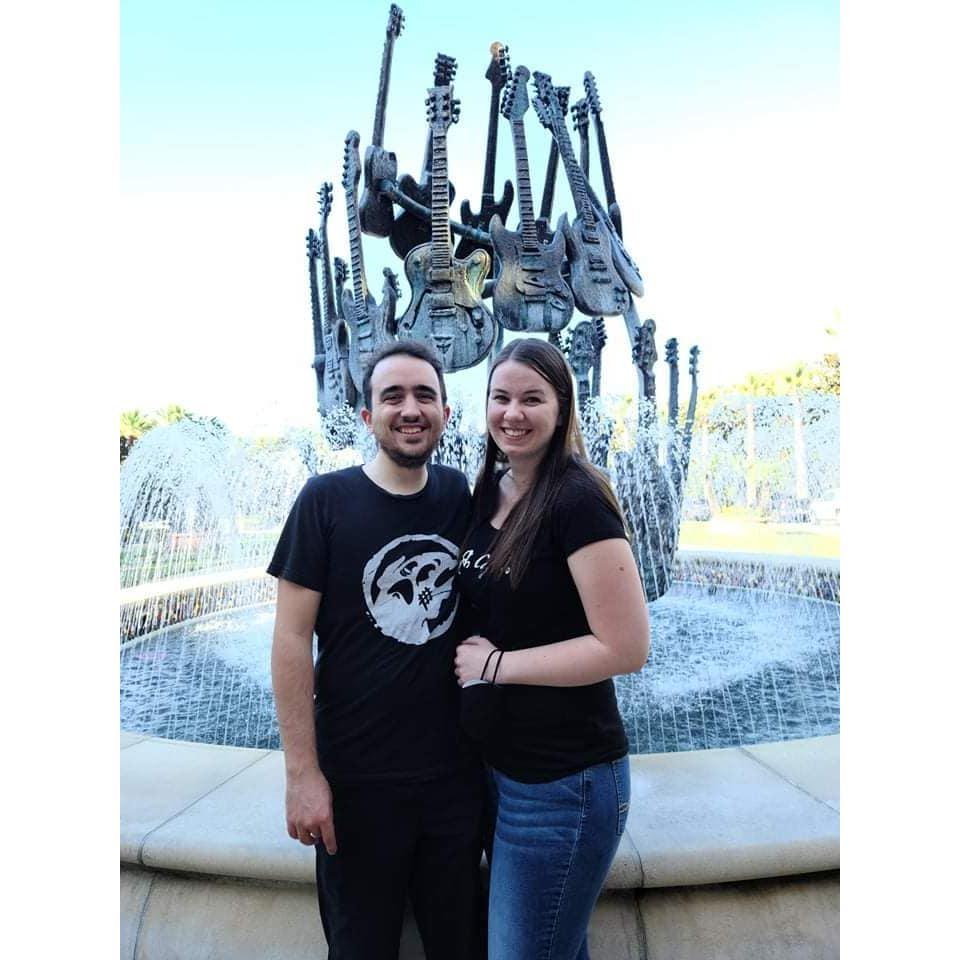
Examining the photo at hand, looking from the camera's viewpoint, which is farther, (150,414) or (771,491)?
(150,414)

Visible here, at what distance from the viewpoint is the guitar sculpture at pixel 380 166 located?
9609 millimetres

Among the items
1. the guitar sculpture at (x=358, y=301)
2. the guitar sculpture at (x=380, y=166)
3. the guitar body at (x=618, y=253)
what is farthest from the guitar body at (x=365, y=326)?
the guitar body at (x=618, y=253)

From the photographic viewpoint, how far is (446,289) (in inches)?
341

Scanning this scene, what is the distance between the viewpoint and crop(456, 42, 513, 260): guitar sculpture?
→ 9.96 meters

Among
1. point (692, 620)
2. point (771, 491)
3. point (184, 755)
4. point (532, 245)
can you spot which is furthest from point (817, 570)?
point (184, 755)

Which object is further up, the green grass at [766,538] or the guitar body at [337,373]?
the guitar body at [337,373]

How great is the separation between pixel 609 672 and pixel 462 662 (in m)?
0.38

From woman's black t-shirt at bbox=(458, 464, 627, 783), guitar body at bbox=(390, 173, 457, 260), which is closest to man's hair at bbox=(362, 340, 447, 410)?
woman's black t-shirt at bbox=(458, 464, 627, 783)

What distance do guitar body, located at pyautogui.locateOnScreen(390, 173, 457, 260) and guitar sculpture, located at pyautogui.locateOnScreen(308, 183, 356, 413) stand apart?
4.73 ft

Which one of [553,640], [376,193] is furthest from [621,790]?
[376,193]

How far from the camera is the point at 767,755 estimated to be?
2.96 meters

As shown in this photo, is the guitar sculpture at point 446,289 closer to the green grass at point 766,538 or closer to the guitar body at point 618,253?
the guitar body at point 618,253

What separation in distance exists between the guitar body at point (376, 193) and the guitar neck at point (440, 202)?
1187mm

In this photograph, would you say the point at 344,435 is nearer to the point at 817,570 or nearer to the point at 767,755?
the point at 817,570
